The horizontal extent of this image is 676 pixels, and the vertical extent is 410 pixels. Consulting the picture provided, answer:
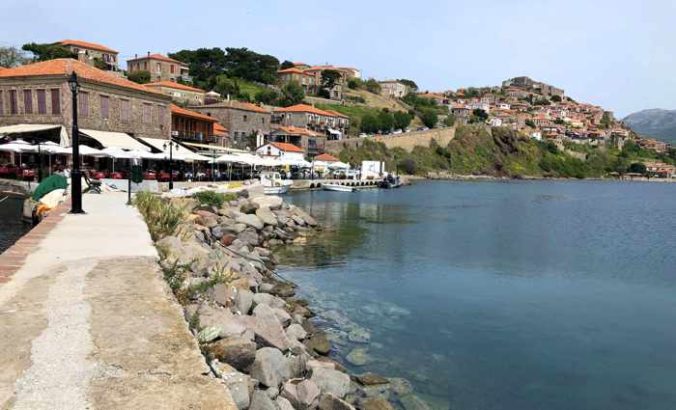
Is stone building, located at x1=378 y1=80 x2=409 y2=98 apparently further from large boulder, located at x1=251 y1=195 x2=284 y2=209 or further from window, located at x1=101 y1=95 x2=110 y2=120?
large boulder, located at x1=251 y1=195 x2=284 y2=209

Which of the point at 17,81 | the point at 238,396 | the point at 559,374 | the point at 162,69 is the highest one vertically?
the point at 162,69

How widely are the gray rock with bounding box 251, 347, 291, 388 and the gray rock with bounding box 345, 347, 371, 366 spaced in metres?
3.06

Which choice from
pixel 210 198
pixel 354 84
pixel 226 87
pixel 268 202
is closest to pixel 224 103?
pixel 226 87

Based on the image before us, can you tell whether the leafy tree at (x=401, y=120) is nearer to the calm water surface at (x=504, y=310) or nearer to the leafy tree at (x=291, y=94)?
the leafy tree at (x=291, y=94)

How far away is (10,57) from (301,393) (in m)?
87.9

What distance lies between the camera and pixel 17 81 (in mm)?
38938

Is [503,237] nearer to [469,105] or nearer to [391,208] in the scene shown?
[391,208]

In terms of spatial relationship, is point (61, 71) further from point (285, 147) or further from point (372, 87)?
point (372, 87)

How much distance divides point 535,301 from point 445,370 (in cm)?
707

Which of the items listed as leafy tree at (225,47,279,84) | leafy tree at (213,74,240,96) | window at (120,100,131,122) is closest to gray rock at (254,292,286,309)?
window at (120,100,131,122)

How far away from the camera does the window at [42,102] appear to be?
38.2 meters

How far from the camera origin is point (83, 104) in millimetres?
38656

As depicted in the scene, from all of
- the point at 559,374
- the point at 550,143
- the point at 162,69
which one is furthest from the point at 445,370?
the point at 550,143

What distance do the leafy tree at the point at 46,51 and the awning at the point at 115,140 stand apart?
53.6 meters
